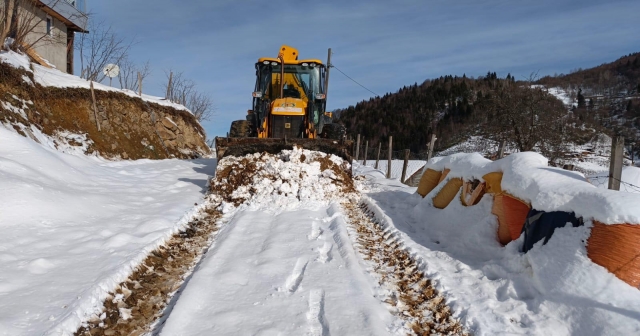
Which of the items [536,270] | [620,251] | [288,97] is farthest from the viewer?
[288,97]

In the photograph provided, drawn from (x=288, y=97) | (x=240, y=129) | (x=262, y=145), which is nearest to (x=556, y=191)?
(x=262, y=145)

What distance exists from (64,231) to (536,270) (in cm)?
544

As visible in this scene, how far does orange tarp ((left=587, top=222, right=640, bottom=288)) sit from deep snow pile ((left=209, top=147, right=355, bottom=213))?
4874 mm

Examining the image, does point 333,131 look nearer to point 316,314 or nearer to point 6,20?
point 316,314

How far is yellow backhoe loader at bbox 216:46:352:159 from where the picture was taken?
9.93m

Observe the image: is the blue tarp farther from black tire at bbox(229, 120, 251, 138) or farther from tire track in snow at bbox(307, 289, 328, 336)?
black tire at bbox(229, 120, 251, 138)

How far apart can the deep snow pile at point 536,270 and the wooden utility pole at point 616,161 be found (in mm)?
418

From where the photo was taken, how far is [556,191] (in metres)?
3.88

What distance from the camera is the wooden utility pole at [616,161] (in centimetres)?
437

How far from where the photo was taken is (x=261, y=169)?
8211 mm

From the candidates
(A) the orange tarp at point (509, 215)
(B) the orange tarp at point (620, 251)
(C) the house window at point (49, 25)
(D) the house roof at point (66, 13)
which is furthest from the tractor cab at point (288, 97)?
(C) the house window at point (49, 25)

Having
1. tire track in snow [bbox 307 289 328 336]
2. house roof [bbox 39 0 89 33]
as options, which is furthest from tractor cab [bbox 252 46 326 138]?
house roof [bbox 39 0 89 33]

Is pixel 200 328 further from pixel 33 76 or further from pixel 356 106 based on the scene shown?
pixel 356 106

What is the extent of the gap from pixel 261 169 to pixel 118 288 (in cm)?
471
